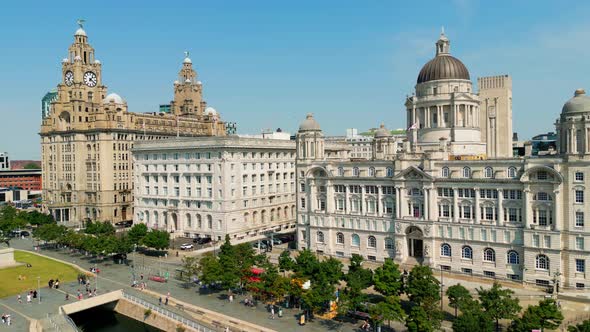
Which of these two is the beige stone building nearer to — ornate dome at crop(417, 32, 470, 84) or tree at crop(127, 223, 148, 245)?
tree at crop(127, 223, 148, 245)

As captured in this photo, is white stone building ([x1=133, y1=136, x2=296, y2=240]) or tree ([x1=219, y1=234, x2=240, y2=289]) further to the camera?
white stone building ([x1=133, y1=136, x2=296, y2=240])

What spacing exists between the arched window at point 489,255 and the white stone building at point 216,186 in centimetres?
5644

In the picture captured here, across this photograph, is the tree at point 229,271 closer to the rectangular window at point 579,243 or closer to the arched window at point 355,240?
the arched window at point 355,240

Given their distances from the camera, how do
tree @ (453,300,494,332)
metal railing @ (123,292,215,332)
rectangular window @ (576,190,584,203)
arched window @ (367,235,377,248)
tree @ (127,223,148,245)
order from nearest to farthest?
1. tree @ (453,300,494,332)
2. metal railing @ (123,292,215,332)
3. rectangular window @ (576,190,584,203)
4. arched window @ (367,235,377,248)
5. tree @ (127,223,148,245)

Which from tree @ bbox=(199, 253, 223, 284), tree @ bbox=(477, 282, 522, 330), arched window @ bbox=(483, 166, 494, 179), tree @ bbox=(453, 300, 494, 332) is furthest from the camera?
arched window @ bbox=(483, 166, 494, 179)

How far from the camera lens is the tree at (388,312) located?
5484cm

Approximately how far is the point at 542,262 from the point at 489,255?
7.67 metres

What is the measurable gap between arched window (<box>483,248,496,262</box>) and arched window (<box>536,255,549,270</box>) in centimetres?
635

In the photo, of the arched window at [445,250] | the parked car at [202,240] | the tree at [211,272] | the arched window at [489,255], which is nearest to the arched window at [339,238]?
the arched window at [445,250]

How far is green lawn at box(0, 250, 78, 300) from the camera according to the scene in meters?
78.8

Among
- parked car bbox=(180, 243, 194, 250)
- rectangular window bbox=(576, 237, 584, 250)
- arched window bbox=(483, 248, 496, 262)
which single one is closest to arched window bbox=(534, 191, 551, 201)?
rectangular window bbox=(576, 237, 584, 250)

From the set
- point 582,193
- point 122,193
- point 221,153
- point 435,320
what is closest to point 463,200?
point 582,193

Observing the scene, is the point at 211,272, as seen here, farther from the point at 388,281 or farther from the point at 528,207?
the point at 528,207

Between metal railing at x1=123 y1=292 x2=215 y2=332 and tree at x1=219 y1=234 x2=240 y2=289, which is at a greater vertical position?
tree at x1=219 y1=234 x2=240 y2=289
